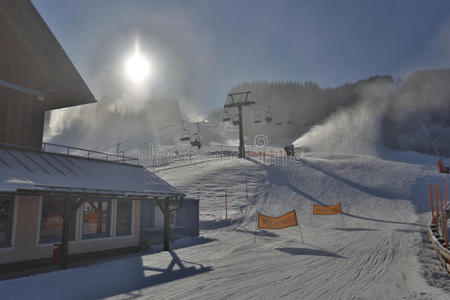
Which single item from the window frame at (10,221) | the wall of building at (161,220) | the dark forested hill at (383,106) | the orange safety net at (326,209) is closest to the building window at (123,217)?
the window frame at (10,221)

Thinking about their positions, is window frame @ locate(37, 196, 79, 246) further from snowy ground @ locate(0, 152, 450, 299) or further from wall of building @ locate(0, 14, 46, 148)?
wall of building @ locate(0, 14, 46, 148)

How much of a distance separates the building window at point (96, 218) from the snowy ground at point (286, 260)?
2.26 m

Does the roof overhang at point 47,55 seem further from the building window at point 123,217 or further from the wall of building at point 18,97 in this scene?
the building window at point 123,217

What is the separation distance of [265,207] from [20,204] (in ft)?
75.5

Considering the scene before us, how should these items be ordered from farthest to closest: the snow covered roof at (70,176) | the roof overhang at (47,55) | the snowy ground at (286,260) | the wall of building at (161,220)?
the wall of building at (161,220) < the roof overhang at (47,55) < the snow covered roof at (70,176) < the snowy ground at (286,260)

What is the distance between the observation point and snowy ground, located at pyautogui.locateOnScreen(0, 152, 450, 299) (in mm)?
8352

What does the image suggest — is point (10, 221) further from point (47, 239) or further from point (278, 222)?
point (278, 222)

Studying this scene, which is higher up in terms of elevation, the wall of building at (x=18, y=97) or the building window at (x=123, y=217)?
the wall of building at (x=18, y=97)

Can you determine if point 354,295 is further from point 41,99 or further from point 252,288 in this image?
point 41,99

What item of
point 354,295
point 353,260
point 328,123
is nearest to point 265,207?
point 353,260

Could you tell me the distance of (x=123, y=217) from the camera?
637 inches

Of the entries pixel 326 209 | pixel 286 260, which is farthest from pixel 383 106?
pixel 286 260

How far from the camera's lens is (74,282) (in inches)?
369

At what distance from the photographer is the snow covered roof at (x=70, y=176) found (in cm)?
1063
